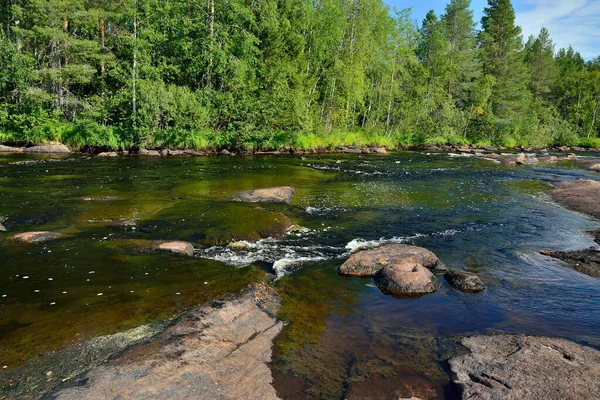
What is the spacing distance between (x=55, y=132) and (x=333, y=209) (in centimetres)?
2672

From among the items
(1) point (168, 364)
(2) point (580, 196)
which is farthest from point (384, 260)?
(2) point (580, 196)

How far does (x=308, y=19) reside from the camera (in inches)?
1608

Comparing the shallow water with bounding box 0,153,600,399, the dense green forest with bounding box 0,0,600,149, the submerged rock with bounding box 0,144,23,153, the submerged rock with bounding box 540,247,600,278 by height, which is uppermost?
the dense green forest with bounding box 0,0,600,149

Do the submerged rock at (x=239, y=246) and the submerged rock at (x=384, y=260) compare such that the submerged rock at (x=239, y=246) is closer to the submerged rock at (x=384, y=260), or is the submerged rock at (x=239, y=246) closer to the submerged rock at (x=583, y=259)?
the submerged rock at (x=384, y=260)

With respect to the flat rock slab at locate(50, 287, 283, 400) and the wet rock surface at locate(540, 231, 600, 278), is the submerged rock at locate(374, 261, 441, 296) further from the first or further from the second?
the wet rock surface at locate(540, 231, 600, 278)

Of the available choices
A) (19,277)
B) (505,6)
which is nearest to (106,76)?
(19,277)

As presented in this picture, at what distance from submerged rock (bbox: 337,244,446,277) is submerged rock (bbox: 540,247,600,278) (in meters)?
3.31

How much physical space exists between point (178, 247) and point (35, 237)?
12.4ft

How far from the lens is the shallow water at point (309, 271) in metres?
5.57

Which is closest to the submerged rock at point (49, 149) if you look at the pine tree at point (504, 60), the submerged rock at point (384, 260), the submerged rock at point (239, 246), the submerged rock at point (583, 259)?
the submerged rock at point (239, 246)

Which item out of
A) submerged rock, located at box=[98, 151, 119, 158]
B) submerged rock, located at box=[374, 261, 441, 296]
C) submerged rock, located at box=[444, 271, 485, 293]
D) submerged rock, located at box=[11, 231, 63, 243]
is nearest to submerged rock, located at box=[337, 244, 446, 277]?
submerged rock, located at box=[374, 261, 441, 296]

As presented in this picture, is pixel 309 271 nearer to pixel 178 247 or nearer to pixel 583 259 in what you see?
pixel 178 247

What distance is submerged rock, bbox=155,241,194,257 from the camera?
31.2 feet

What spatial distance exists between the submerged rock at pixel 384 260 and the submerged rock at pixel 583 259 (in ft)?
10.8
